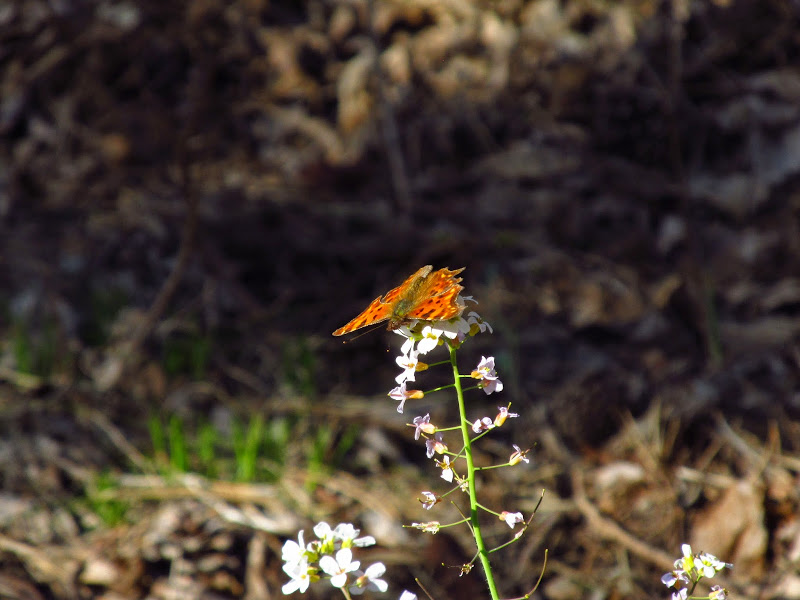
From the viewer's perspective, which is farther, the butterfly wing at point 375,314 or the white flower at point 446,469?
the butterfly wing at point 375,314

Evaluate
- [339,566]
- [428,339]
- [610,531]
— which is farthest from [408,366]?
[610,531]

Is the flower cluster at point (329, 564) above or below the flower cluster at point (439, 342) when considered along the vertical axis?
below

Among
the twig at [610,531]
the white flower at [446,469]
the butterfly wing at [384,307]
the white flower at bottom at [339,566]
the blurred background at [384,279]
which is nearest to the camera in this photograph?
the white flower at bottom at [339,566]

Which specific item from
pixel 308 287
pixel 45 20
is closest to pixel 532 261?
pixel 308 287

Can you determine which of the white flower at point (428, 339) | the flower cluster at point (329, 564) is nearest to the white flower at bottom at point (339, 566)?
the flower cluster at point (329, 564)

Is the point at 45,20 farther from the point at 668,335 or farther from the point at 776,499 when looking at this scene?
the point at 776,499

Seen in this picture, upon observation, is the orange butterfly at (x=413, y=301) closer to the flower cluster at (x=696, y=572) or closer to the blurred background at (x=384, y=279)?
the flower cluster at (x=696, y=572)
